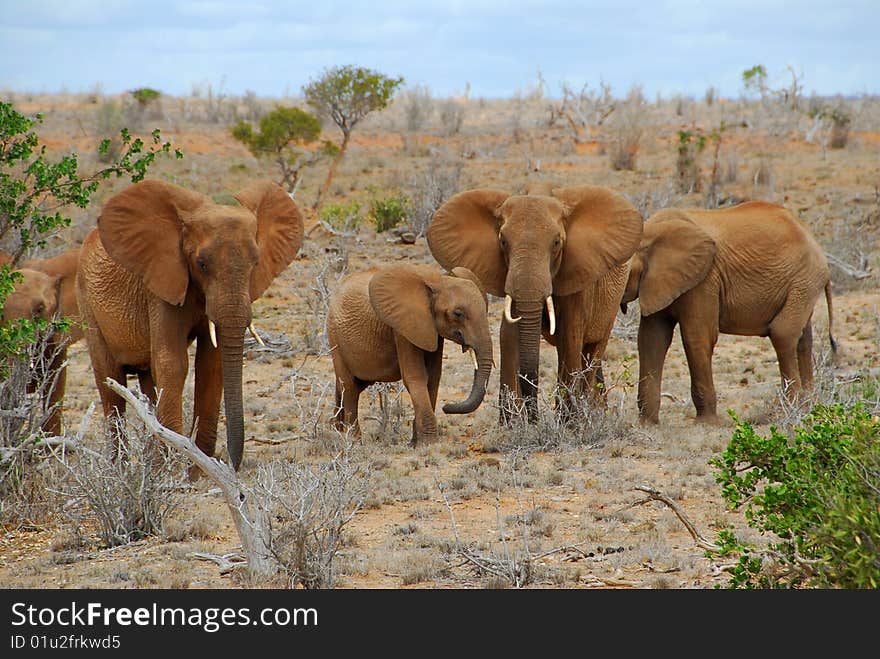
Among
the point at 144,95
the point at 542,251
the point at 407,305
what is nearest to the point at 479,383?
the point at 407,305

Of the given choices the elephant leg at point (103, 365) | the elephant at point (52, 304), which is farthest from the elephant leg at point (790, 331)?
the elephant at point (52, 304)

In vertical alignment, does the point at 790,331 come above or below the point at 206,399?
above

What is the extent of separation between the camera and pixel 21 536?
7137mm

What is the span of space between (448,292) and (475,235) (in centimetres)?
70

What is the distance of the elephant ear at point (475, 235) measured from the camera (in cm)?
970

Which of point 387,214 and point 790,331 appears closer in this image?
point 790,331

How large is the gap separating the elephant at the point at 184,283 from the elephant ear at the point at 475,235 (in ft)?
5.09

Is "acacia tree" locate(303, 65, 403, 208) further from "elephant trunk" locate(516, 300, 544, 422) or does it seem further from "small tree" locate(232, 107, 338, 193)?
"elephant trunk" locate(516, 300, 544, 422)

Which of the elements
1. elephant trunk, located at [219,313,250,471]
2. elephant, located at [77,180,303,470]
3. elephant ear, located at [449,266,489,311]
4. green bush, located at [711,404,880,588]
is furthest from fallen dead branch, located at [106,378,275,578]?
elephant ear, located at [449,266,489,311]

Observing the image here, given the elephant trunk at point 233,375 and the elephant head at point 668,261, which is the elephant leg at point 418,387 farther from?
the elephant head at point 668,261

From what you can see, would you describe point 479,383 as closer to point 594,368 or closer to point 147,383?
point 594,368

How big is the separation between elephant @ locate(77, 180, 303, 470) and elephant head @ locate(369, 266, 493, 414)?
3.36ft

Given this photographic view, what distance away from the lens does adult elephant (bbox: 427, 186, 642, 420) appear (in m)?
9.23

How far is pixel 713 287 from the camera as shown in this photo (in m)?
10.3
